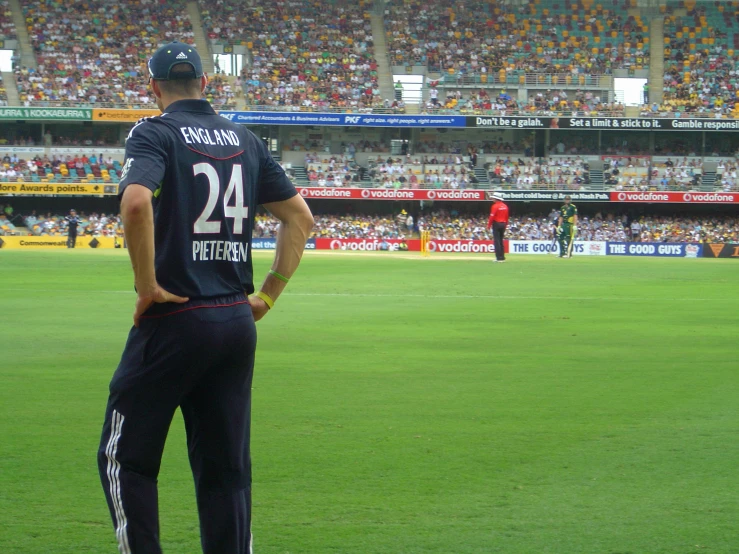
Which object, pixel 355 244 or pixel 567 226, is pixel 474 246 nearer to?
pixel 355 244

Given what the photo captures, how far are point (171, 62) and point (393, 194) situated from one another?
54451 millimetres

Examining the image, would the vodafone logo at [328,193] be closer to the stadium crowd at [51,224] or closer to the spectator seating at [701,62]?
the stadium crowd at [51,224]

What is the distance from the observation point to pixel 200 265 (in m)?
3.65

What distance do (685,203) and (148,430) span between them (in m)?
59.7

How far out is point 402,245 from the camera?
5188cm

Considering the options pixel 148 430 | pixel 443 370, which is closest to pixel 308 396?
pixel 443 370

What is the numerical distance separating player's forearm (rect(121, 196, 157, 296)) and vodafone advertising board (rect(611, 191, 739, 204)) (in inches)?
2226

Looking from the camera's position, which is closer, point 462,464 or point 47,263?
point 462,464

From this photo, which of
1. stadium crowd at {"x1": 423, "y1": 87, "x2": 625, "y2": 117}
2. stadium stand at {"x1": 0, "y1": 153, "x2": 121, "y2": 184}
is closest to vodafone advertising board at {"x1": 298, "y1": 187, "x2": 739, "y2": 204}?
stadium crowd at {"x1": 423, "y1": 87, "x2": 625, "y2": 117}

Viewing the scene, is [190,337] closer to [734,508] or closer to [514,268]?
[734,508]

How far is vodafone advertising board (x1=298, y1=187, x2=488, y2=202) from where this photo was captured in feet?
190

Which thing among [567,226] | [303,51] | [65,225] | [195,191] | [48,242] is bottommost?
[48,242]

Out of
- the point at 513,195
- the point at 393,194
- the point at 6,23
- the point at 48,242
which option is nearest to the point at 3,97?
the point at 6,23

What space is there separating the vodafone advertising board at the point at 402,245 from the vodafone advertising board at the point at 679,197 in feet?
37.8
